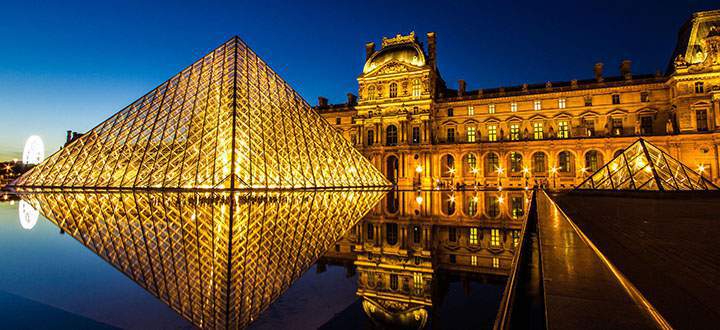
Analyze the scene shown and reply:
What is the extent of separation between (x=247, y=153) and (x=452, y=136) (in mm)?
25360

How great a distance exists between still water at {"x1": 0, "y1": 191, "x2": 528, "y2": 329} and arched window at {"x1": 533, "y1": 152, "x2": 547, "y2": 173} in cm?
2888

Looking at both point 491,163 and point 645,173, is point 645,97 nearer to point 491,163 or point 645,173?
point 491,163

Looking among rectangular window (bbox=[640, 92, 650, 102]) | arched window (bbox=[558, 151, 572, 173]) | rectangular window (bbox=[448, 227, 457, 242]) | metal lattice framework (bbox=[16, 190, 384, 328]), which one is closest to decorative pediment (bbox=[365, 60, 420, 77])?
arched window (bbox=[558, 151, 572, 173])

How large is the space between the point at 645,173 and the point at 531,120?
19579mm

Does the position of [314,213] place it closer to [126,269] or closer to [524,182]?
Answer: [126,269]

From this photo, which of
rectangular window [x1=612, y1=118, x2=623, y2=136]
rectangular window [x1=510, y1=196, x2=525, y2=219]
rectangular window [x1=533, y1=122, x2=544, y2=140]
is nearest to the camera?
rectangular window [x1=510, y1=196, x2=525, y2=219]

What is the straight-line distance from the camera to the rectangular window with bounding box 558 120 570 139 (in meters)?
32.3

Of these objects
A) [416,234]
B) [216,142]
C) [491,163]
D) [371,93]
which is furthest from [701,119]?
[216,142]

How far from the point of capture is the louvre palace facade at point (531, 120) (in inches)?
1101

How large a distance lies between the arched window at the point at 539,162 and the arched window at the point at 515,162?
4.11 ft

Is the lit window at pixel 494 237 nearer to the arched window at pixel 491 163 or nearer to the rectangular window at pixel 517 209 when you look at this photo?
the rectangular window at pixel 517 209

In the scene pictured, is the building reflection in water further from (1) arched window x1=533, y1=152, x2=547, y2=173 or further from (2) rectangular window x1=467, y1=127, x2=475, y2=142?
(2) rectangular window x1=467, y1=127, x2=475, y2=142

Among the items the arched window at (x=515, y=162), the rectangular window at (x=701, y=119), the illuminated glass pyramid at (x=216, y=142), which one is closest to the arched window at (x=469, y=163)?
the arched window at (x=515, y=162)

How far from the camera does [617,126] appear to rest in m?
31.0
